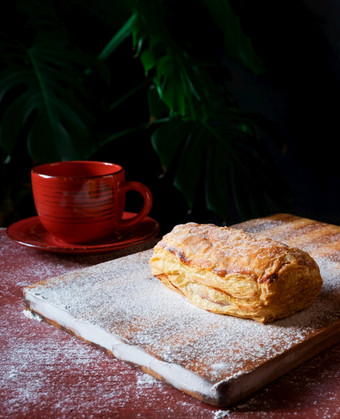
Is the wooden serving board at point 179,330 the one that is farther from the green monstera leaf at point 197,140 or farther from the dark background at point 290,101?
the dark background at point 290,101

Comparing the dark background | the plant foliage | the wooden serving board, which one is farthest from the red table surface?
the dark background

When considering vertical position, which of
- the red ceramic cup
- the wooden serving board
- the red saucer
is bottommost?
the red saucer

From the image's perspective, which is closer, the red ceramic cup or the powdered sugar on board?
the powdered sugar on board

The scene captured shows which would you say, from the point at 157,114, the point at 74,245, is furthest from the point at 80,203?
the point at 157,114

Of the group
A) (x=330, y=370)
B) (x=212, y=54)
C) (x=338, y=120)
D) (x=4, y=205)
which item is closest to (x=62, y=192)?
(x=330, y=370)

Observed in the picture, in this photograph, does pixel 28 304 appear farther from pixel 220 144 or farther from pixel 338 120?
pixel 338 120

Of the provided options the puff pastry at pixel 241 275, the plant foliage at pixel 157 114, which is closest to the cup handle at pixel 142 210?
the puff pastry at pixel 241 275

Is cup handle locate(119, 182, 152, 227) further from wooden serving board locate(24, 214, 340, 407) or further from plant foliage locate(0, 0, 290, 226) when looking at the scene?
plant foliage locate(0, 0, 290, 226)
